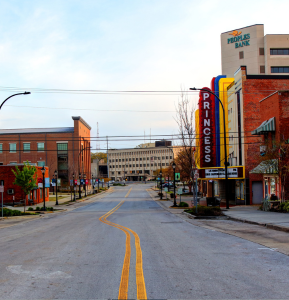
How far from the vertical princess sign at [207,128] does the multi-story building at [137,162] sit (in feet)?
370

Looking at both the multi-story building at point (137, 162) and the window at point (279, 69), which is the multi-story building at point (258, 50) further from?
the multi-story building at point (137, 162)

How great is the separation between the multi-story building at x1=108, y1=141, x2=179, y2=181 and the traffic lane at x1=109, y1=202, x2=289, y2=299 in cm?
14589

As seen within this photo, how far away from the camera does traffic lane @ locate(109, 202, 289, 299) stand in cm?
586

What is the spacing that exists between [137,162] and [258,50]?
104 metres

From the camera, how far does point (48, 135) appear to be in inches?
3310

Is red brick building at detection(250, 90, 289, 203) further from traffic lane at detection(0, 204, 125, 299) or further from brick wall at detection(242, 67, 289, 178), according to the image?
traffic lane at detection(0, 204, 125, 299)

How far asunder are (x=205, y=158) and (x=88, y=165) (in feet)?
203

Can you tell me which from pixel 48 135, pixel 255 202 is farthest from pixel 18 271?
pixel 48 135

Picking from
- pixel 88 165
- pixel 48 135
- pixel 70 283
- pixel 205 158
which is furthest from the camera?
pixel 88 165

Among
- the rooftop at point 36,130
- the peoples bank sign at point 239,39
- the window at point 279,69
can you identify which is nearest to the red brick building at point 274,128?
the window at point 279,69

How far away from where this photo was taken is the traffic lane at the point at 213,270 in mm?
5863

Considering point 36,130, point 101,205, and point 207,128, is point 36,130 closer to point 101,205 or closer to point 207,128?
point 101,205

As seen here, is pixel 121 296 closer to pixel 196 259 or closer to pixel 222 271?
pixel 222 271

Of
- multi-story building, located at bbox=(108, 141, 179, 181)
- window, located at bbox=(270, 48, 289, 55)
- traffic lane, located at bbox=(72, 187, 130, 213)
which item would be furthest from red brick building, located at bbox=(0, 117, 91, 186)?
multi-story building, located at bbox=(108, 141, 179, 181)
